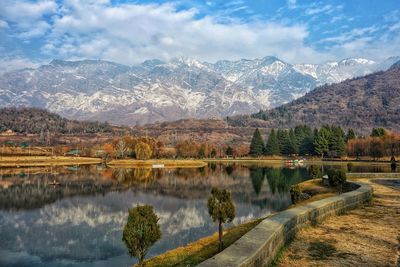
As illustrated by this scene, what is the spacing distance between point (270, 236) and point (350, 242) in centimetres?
607

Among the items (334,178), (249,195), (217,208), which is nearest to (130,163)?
(249,195)

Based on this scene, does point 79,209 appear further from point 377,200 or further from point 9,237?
point 377,200

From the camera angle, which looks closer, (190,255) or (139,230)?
(139,230)

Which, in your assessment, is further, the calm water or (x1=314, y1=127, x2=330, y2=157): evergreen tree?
(x1=314, y1=127, x2=330, y2=157): evergreen tree

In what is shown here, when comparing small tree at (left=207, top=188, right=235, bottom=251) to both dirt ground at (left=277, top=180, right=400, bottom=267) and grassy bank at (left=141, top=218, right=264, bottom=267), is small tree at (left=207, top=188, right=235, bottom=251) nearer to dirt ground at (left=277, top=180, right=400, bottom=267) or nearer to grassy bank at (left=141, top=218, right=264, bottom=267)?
grassy bank at (left=141, top=218, right=264, bottom=267)

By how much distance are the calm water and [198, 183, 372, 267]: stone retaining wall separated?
16379mm

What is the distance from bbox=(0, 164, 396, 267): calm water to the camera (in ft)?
119

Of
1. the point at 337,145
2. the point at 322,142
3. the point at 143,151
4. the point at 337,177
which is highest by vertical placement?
the point at 322,142

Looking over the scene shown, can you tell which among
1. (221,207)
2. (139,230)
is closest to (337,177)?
(221,207)

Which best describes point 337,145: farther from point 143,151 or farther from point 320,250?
point 320,250

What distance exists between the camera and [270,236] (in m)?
16.5

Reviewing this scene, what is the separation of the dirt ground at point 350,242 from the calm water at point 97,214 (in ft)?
57.0

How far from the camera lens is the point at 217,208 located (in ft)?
85.6

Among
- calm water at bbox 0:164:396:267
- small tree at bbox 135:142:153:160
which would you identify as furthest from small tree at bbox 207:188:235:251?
small tree at bbox 135:142:153:160
